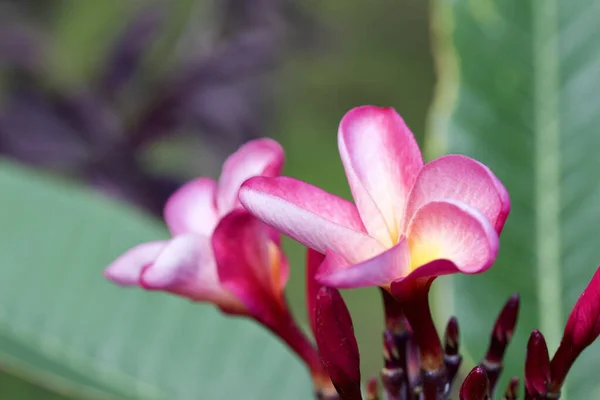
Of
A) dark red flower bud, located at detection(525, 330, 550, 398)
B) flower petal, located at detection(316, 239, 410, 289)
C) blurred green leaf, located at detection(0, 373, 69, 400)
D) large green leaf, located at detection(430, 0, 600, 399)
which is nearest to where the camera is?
flower petal, located at detection(316, 239, 410, 289)

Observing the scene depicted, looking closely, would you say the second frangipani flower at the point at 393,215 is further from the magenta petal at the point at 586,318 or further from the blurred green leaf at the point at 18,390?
the blurred green leaf at the point at 18,390

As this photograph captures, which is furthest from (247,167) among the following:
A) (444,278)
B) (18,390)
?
(18,390)

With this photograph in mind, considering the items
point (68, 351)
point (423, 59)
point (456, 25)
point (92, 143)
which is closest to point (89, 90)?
point (92, 143)

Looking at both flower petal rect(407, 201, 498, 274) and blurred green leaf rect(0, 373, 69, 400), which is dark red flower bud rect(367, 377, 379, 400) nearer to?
flower petal rect(407, 201, 498, 274)

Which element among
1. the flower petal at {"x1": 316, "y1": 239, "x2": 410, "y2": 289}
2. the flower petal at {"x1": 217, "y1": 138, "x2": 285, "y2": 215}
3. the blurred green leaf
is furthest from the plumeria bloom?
the blurred green leaf

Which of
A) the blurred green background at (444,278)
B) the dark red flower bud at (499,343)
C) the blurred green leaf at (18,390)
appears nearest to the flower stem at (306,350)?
the dark red flower bud at (499,343)

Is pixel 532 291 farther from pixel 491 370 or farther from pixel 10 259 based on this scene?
pixel 10 259

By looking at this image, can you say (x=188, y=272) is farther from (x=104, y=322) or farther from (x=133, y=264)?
(x=104, y=322)

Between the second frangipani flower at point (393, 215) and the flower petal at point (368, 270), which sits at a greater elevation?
the second frangipani flower at point (393, 215)
